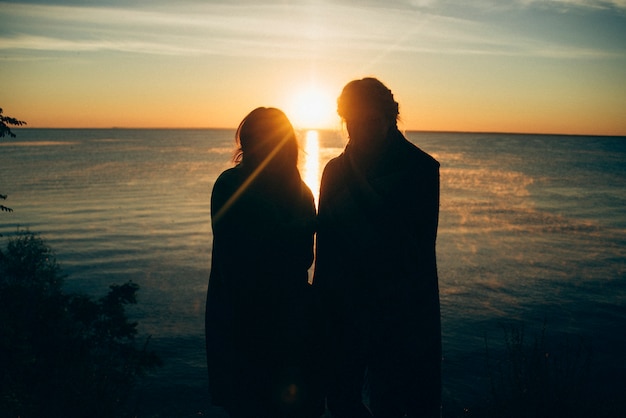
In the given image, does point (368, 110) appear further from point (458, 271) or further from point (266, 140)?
point (458, 271)

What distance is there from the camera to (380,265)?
2607 mm

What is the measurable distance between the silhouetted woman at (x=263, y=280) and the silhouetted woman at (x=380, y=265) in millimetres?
171

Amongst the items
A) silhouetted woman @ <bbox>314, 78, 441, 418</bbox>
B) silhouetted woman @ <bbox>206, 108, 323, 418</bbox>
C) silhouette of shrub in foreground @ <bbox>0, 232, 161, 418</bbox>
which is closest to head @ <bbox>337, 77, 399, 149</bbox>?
silhouetted woman @ <bbox>314, 78, 441, 418</bbox>

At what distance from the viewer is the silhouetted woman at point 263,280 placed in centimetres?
254

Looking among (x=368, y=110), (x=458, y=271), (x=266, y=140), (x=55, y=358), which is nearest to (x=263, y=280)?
(x=266, y=140)

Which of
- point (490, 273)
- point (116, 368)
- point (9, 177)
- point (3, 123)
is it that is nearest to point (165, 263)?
point (116, 368)

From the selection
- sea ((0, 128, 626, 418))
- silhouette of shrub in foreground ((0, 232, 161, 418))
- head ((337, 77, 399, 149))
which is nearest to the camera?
head ((337, 77, 399, 149))

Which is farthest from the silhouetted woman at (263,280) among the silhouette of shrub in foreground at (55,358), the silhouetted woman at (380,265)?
the silhouette of shrub in foreground at (55,358)

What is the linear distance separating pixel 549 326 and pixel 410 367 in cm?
992

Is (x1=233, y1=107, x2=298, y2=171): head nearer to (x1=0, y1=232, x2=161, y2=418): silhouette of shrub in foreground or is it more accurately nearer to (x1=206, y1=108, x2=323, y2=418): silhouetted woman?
(x1=206, y1=108, x2=323, y2=418): silhouetted woman

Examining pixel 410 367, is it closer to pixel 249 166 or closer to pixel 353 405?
pixel 353 405

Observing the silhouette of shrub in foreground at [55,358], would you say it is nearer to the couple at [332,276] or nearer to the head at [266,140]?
the couple at [332,276]

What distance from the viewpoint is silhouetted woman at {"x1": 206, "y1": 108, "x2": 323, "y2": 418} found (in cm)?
254

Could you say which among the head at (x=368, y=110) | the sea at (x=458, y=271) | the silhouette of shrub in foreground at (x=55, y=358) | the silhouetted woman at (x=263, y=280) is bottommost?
the sea at (x=458, y=271)
